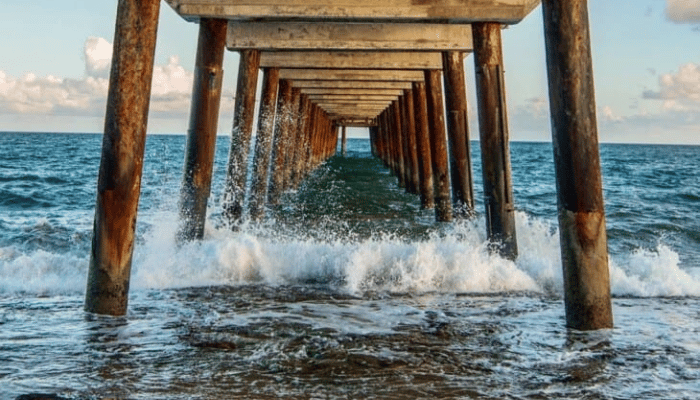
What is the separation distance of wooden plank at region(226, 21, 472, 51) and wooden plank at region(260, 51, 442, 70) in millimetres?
1962

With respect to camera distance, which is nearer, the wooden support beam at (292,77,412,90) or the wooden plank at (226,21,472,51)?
the wooden plank at (226,21,472,51)

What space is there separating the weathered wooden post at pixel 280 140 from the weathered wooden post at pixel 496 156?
24.6ft

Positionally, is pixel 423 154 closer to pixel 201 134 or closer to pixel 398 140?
pixel 201 134

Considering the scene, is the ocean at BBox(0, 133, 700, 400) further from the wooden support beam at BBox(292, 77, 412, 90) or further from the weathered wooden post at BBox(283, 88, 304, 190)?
the weathered wooden post at BBox(283, 88, 304, 190)

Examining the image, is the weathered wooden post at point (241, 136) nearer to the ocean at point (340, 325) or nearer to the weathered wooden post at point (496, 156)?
the ocean at point (340, 325)

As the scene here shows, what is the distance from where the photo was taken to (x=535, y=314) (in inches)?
227

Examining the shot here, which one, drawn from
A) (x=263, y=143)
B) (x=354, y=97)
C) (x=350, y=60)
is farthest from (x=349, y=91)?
(x=350, y=60)

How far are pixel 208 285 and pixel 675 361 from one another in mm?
3943

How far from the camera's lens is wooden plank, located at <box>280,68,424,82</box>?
15047 millimetres

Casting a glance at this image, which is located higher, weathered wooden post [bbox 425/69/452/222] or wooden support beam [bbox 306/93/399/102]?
wooden support beam [bbox 306/93/399/102]

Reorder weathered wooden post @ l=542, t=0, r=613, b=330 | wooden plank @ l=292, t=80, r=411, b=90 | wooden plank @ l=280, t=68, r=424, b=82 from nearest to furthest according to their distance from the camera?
1. weathered wooden post @ l=542, t=0, r=613, b=330
2. wooden plank @ l=280, t=68, r=424, b=82
3. wooden plank @ l=292, t=80, r=411, b=90

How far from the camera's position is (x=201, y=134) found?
28.2 ft

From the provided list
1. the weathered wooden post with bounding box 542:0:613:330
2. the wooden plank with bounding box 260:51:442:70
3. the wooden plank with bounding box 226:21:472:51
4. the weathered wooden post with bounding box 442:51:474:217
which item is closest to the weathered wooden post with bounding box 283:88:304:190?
the wooden plank with bounding box 260:51:442:70

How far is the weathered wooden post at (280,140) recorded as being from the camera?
1558 cm
